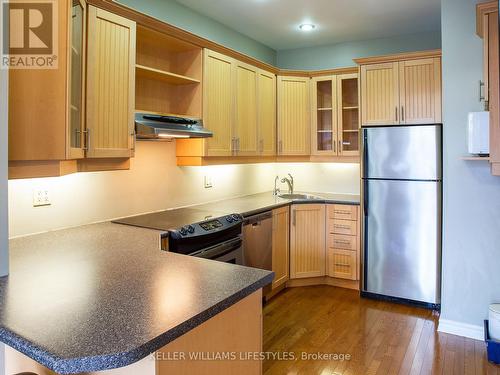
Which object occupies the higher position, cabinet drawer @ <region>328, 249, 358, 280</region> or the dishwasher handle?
the dishwasher handle

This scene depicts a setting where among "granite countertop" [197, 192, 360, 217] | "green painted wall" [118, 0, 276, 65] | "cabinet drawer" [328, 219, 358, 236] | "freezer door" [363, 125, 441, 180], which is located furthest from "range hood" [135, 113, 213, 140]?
"cabinet drawer" [328, 219, 358, 236]

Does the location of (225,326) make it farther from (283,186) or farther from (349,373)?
(283,186)

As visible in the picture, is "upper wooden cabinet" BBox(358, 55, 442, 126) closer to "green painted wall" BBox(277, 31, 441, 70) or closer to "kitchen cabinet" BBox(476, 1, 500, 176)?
"green painted wall" BBox(277, 31, 441, 70)

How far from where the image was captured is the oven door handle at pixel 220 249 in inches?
105

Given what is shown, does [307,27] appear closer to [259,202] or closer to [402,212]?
[259,202]

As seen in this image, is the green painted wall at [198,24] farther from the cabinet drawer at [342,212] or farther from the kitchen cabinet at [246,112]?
the cabinet drawer at [342,212]

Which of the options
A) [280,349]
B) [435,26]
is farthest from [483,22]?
[280,349]

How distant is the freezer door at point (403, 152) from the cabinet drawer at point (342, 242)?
0.70 metres

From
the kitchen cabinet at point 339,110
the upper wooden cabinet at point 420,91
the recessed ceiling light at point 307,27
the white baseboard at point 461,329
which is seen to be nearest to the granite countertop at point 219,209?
the kitchen cabinet at point 339,110

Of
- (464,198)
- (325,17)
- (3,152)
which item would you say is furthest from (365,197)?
(3,152)

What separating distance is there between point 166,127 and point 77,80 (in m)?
0.73

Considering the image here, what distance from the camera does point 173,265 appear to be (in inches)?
66.6

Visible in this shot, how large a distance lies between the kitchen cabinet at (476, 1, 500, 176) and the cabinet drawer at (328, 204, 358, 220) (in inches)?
63.2

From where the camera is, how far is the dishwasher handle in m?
3.24
